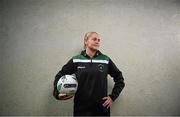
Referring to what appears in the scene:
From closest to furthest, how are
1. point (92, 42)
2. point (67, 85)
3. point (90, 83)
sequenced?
point (67, 85)
point (90, 83)
point (92, 42)

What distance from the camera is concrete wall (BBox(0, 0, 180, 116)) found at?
92.0 inches

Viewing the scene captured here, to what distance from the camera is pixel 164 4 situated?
260 cm

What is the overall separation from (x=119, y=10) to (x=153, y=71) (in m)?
0.88

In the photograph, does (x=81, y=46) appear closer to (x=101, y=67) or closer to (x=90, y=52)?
(x=90, y=52)

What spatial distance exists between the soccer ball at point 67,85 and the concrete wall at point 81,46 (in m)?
0.51

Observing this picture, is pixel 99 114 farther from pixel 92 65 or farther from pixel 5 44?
pixel 5 44

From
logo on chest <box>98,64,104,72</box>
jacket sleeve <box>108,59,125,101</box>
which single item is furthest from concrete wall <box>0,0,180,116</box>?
logo on chest <box>98,64,104,72</box>

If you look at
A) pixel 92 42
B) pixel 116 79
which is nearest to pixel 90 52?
pixel 92 42

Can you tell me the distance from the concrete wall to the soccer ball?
510 millimetres

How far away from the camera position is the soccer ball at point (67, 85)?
185cm

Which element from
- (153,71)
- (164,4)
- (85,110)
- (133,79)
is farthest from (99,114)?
(164,4)

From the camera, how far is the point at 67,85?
185 centimetres

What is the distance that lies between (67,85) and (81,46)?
72cm

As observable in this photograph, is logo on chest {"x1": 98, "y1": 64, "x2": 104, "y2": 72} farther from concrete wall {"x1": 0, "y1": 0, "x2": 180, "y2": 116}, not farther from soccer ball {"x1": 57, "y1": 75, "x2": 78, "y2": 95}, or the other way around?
concrete wall {"x1": 0, "y1": 0, "x2": 180, "y2": 116}
